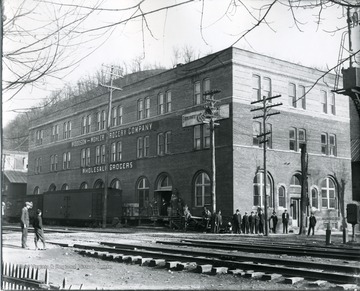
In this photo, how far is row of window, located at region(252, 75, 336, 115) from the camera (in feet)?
108

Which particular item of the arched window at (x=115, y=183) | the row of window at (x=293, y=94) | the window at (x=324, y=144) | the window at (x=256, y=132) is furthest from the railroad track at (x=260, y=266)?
the arched window at (x=115, y=183)

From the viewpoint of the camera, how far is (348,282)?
326 inches

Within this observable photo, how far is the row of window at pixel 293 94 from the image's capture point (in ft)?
108

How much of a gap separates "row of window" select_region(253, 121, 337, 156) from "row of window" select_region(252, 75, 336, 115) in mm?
1937

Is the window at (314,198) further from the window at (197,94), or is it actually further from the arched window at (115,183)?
the arched window at (115,183)

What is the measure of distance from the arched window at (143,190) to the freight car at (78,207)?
70.0 inches

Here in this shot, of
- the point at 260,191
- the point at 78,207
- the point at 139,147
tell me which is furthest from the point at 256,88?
the point at 78,207

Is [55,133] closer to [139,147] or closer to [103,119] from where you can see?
[103,119]

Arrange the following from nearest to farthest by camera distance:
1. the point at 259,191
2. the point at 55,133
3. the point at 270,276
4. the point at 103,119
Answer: the point at 270,276
the point at 259,191
the point at 103,119
the point at 55,133

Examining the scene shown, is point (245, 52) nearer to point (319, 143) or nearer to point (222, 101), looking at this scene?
point (222, 101)

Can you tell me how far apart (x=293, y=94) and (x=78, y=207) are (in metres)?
19.6

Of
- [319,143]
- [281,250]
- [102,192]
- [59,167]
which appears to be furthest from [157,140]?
[281,250]

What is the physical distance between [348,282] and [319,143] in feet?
94.9

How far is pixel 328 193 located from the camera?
35.9 meters
